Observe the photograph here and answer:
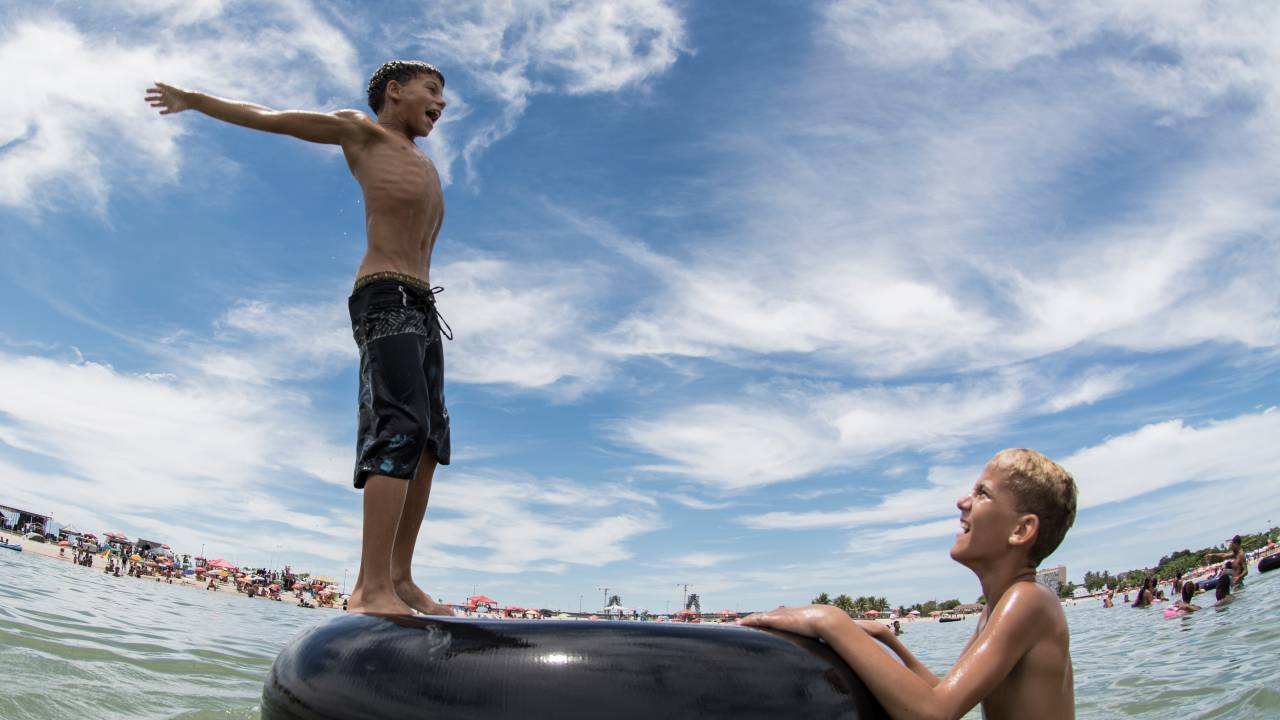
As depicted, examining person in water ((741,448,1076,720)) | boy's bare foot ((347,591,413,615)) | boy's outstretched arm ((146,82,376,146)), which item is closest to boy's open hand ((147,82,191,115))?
boy's outstretched arm ((146,82,376,146))

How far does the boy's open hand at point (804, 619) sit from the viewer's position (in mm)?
2443

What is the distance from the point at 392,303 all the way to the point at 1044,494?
274 centimetres

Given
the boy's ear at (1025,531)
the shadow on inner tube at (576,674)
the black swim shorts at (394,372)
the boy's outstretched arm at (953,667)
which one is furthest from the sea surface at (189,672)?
the boy's ear at (1025,531)

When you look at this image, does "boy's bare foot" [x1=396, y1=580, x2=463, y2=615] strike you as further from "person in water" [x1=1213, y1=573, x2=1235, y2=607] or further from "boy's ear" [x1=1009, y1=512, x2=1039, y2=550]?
"person in water" [x1=1213, y1=573, x2=1235, y2=607]

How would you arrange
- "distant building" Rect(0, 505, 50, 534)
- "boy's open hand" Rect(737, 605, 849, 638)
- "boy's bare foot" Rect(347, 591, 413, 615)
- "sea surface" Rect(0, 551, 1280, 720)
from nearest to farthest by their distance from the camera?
"boy's open hand" Rect(737, 605, 849, 638) < "boy's bare foot" Rect(347, 591, 413, 615) < "sea surface" Rect(0, 551, 1280, 720) < "distant building" Rect(0, 505, 50, 534)

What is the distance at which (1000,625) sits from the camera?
7.52ft

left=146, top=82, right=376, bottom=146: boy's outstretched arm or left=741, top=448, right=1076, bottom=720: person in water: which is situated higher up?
left=146, top=82, right=376, bottom=146: boy's outstretched arm

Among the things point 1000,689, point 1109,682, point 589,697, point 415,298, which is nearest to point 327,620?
point 589,697

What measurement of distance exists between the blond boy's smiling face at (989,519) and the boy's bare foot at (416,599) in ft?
7.62

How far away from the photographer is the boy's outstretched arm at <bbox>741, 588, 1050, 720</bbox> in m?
2.19

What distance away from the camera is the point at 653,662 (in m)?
2.19

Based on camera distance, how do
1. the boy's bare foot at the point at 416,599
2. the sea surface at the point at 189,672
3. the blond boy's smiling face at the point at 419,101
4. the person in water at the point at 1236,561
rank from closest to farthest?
the boy's bare foot at the point at 416,599, the blond boy's smiling face at the point at 419,101, the sea surface at the point at 189,672, the person in water at the point at 1236,561

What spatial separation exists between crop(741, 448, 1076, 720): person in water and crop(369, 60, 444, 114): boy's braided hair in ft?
10.2

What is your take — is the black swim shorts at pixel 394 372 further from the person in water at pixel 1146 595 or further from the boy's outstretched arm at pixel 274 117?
the person in water at pixel 1146 595
